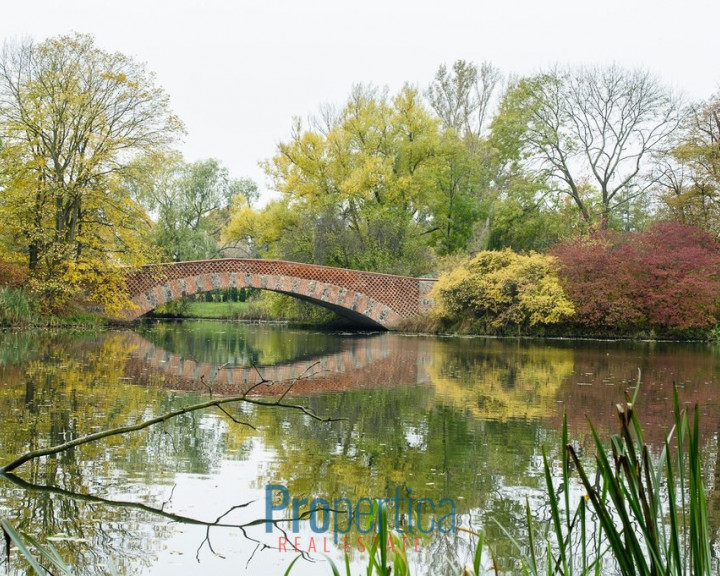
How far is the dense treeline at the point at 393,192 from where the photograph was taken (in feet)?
69.5

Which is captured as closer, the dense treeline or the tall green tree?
the dense treeline

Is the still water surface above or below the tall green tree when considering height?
below

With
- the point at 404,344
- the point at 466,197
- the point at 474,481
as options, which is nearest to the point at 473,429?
the point at 474,481

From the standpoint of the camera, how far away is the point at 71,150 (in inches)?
835

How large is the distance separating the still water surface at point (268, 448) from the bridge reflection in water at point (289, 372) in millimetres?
61

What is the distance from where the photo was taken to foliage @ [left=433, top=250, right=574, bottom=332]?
2242cm

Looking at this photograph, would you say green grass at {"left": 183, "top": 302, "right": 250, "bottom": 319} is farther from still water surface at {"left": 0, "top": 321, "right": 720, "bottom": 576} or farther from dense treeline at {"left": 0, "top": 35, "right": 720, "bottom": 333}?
still water surface at {"left": 0, "top": 321, "right": 720, "bottom": 576}

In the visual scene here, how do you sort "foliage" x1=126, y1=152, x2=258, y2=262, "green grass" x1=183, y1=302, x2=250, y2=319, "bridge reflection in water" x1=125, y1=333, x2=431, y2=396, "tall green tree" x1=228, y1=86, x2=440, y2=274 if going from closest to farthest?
"bridge reflection in water" x1=125, y1=333, x2=431, y2=396 → "tall green tree" x1=228, y1=86, x2=440, y2=274 → "foliage" x1=126, y1=152, x2=258, y2=262 → "green grass" x1=183, y1=302, x2=250, y2=319

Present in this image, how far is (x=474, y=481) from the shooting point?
15.5 ft

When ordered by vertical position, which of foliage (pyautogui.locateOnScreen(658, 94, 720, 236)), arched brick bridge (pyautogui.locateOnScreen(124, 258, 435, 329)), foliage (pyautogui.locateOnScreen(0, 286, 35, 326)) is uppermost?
foliage (pyautogui.locateOnScreen(658, 94, 720, 236))

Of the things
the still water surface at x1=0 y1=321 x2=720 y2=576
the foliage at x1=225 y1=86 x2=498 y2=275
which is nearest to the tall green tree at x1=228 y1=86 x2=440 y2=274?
the foliage at x1=225 y1=86 x2=498 y2=275

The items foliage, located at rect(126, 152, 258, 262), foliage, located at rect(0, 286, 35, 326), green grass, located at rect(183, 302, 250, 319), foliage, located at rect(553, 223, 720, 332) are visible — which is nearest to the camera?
foliage, located at rect(0, 286, 35, 326)

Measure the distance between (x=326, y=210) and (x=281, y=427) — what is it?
23.2 metres

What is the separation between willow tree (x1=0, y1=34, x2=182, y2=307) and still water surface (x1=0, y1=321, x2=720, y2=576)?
9.22 m
